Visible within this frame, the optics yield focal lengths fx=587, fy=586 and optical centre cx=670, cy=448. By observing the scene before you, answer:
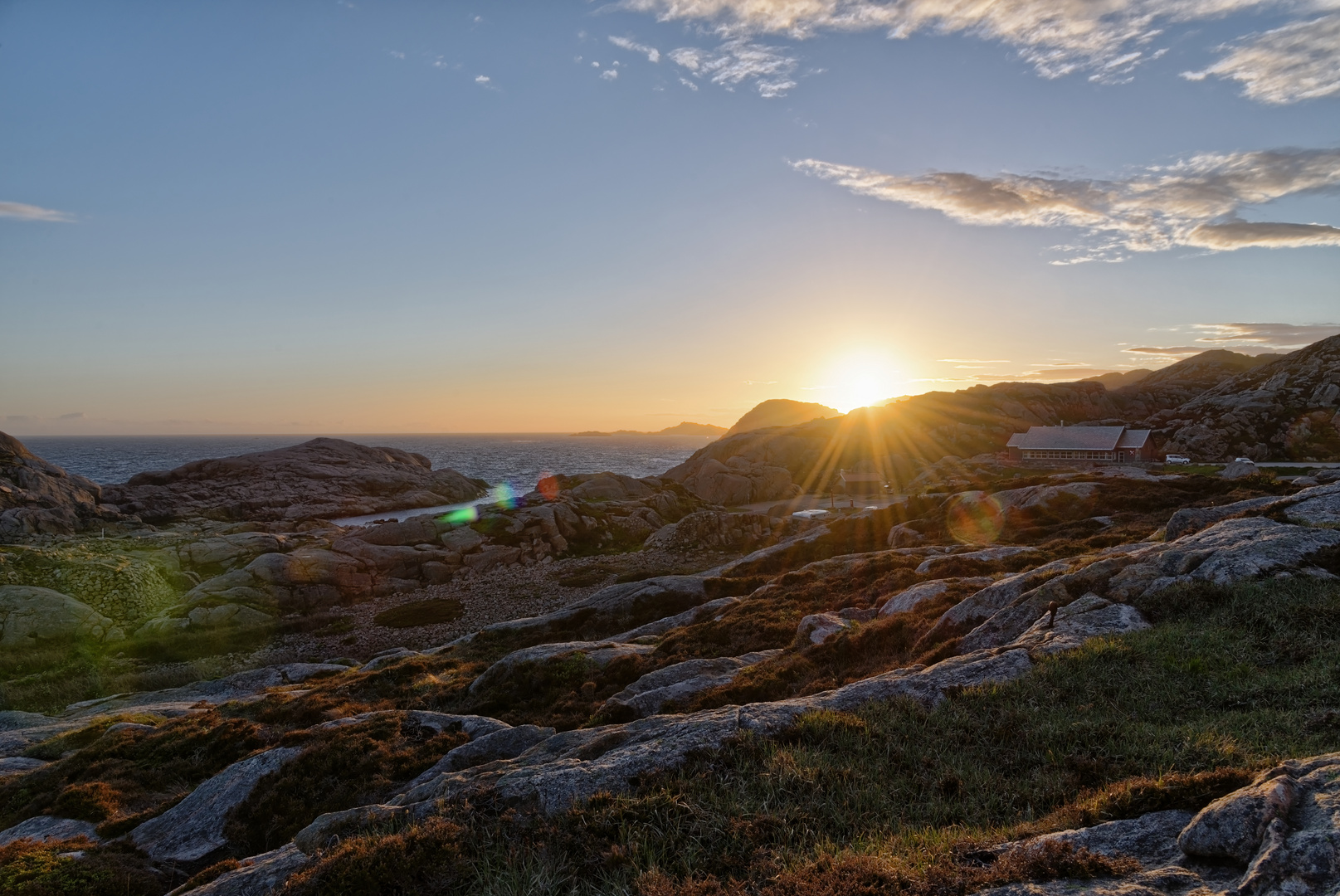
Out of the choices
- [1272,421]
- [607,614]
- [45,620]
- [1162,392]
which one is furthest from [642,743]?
[1162,392]

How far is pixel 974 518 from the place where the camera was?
154 ft

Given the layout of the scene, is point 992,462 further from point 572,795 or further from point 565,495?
point 572,795

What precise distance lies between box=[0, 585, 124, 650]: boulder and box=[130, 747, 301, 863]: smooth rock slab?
1431 inches

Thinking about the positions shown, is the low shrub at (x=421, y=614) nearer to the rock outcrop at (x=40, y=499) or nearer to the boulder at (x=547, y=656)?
the boulder at (x=547, y=656)

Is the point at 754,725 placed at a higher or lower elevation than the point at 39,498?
higher

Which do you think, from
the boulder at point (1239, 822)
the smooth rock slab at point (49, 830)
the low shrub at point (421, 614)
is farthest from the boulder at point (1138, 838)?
the low shrub at point (421, 614)

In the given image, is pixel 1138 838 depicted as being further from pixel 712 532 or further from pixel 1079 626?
pixel 712 532

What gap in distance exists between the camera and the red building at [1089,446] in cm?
8719

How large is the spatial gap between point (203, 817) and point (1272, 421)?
132281mm

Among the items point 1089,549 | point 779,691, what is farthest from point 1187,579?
point 1089,549

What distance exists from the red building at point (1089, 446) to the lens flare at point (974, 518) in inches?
2014

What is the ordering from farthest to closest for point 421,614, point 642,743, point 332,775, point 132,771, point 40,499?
point 40,499 < point 421,614 < point 132,771 < point 332,775 < point 642,743

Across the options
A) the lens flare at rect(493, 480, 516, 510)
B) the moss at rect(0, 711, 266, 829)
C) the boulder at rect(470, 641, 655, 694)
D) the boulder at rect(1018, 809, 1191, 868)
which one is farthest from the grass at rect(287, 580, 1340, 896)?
the lens flare at rect(493, 480, 516, 510)

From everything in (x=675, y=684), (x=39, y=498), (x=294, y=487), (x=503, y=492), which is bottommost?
(x=503, y=492)
